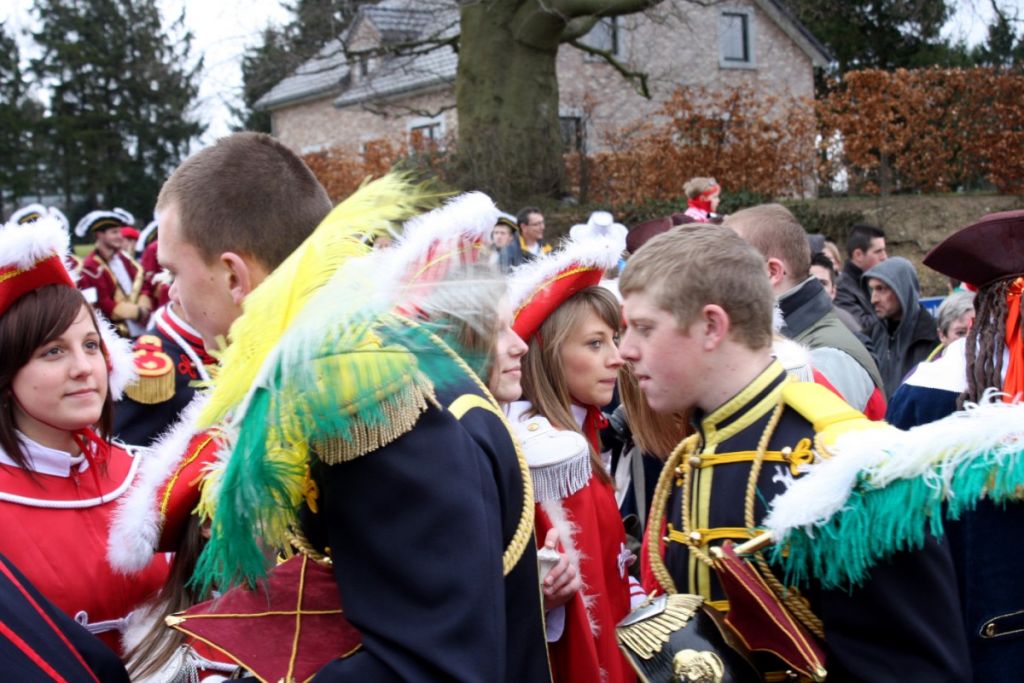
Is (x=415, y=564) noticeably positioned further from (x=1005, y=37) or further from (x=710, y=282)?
(x=1005, y=37)

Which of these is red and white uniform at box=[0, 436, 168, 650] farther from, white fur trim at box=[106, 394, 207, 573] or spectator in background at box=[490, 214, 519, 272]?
spectator in background at box=[490, 214, 519, 272]

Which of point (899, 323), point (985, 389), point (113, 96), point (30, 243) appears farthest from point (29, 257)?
point (113, 96)

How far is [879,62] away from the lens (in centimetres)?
3400

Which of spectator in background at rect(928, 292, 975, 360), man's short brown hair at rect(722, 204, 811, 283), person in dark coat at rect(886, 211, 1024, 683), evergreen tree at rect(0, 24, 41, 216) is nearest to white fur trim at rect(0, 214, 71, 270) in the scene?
person in dark coat at rect(886, 211, 1024, 683)

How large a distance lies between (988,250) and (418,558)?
254cm

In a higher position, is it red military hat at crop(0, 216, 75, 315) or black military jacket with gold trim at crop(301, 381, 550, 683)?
red military hat at crop(0, 216, 75, 315)

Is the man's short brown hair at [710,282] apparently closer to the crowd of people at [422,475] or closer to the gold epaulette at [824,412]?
the crowd of people at [422,475]

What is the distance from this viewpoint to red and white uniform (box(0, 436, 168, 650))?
2.94 metres

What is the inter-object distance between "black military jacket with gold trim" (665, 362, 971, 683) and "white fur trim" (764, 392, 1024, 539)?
0.59 feet

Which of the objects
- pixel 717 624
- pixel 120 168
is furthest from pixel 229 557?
pixel 120 168

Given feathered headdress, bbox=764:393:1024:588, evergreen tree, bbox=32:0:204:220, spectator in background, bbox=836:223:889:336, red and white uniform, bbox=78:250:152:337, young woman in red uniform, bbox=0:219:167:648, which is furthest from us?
evergreen tree, bbox=32:0:204:220

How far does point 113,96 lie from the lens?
Result: 41.6m

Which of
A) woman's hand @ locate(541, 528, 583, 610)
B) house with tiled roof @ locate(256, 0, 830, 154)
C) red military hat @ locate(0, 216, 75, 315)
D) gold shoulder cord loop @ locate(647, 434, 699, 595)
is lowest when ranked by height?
woman's hand @ locate(541, 528, 583, 610)

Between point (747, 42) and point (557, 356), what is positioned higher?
point (747, 42)
